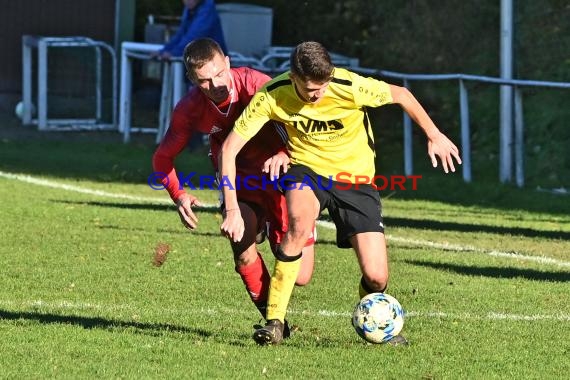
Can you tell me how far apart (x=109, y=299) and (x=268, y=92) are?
2.04 meters

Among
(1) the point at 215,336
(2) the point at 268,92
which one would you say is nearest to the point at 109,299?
(1) the point at 215,336

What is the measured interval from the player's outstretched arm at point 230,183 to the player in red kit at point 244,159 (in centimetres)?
30

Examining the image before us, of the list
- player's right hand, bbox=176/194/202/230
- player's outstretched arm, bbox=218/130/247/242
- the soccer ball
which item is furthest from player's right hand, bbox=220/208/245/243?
the soccer ball

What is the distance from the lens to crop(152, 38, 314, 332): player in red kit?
7.45 m

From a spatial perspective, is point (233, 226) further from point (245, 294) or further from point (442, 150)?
point (245, 294)

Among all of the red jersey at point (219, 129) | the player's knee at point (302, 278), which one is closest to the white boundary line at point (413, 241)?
the player's knee at point (302, 278)

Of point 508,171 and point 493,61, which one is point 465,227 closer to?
point 508,171

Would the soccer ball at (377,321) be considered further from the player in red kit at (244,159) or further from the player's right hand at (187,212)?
the player's right hand at (187,212)

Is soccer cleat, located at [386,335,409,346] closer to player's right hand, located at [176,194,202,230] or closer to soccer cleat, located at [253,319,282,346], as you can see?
soccer cleat, located at [253,319,282,346]

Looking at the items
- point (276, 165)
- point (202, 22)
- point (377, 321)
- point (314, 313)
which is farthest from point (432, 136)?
point (202, 22)

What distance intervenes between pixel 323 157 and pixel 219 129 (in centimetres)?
60

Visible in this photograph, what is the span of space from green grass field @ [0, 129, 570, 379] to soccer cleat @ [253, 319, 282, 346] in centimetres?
5

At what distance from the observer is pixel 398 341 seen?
7223mm

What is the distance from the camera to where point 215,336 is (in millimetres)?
7391
